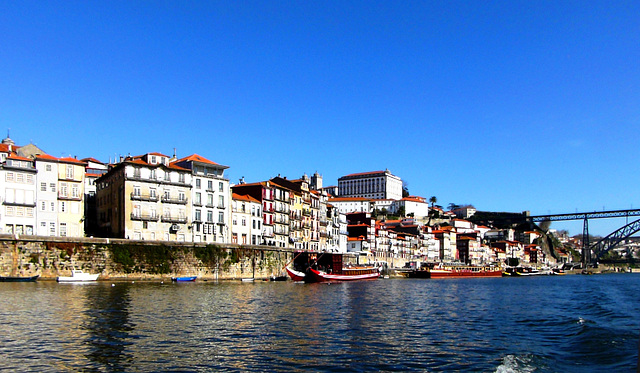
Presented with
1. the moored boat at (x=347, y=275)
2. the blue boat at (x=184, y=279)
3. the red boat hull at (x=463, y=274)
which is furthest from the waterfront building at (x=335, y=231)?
the blue boat at (x=184, y=279)

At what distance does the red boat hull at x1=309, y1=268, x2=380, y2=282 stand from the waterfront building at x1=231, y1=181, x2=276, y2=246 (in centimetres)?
1119

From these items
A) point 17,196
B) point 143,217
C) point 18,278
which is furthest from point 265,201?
point 18,278

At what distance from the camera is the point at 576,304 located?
49.5 m

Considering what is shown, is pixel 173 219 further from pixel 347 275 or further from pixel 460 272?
pixel 460 272

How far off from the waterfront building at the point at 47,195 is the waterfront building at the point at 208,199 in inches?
657

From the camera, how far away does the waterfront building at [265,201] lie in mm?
90425

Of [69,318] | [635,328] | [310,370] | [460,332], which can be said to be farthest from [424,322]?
[69,318]

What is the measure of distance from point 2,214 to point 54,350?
47.1m

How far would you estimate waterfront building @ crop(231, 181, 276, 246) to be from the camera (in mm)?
90425

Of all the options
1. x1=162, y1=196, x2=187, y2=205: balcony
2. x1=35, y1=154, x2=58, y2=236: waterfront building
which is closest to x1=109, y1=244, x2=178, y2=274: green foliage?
x1=162, y1=196, x2=187, y2=205: balcony

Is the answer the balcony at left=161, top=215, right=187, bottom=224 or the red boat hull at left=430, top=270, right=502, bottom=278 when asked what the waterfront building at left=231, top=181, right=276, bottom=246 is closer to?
the balcony at left=161, top=215, right=187, bottom=224

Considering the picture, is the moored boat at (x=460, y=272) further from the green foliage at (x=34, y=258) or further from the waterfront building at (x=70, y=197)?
the green foliage at (x=34, y=258)

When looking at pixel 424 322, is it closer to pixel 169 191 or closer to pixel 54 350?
pixel 54 350

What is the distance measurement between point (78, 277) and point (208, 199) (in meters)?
24.2
